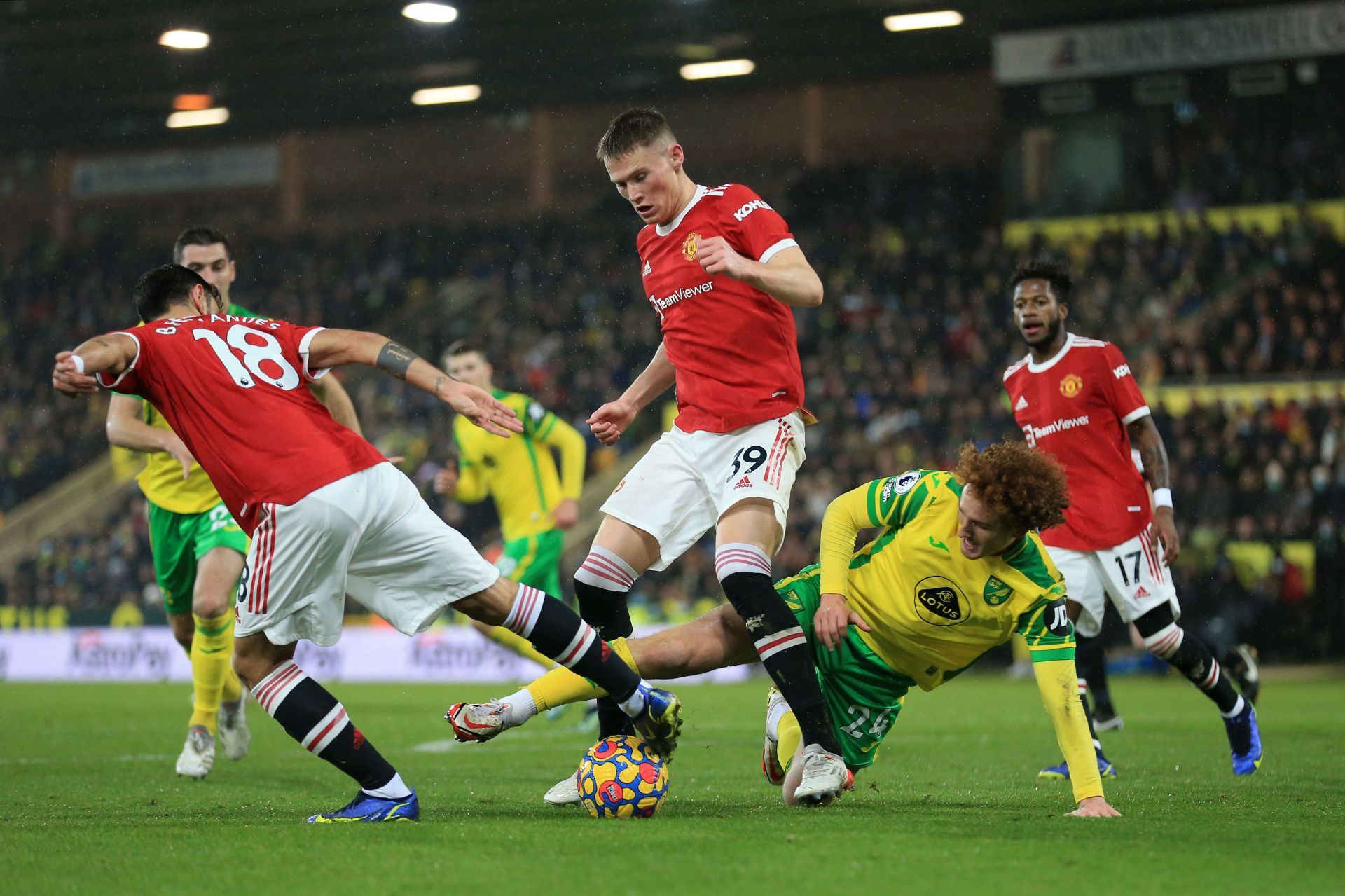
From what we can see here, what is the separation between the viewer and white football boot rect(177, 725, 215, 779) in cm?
682

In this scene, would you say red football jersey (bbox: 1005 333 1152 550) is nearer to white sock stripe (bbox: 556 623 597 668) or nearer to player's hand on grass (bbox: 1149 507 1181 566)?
player's hand on grass (bbox: 1149 507 1181 566)

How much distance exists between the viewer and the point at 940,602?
530 cm

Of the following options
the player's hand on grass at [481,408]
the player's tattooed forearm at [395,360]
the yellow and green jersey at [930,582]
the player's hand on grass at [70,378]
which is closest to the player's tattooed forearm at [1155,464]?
the yellow and green jersey at [930,582]

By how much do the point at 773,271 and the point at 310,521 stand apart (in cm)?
174

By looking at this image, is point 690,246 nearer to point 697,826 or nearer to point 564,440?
point 697,826

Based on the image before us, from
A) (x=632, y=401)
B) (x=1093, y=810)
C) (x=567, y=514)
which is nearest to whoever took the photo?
(x=1093, y=810)

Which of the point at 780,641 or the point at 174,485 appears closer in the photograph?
the point at 780,641

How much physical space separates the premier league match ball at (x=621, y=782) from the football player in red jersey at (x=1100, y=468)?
9.45 ft

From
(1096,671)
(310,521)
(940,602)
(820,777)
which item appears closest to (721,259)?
(940,602)

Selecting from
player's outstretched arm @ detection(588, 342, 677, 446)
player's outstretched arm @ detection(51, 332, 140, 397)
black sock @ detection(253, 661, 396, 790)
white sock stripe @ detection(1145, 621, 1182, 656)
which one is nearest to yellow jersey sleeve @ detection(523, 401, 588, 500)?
player's outstretched arm @ detection(588, 342, 677, 446)

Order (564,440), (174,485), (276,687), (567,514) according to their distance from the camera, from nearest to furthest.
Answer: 1. (276,687)
2. (174,485)
3. (567,514)
4. (564,440)

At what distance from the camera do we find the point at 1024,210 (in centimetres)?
2367

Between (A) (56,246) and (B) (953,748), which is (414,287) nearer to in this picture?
(A) (56,246)

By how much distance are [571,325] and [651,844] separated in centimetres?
2203
